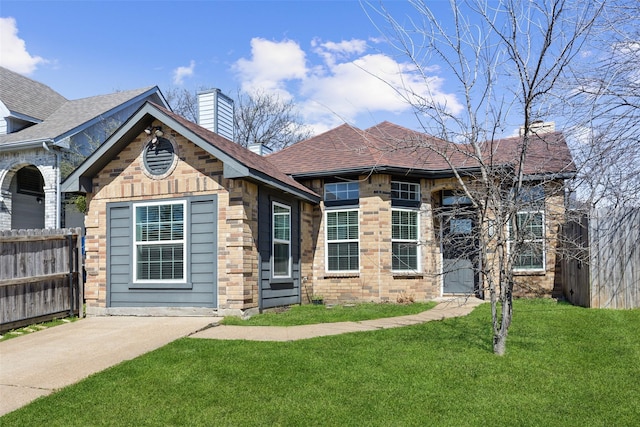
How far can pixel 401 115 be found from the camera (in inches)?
266

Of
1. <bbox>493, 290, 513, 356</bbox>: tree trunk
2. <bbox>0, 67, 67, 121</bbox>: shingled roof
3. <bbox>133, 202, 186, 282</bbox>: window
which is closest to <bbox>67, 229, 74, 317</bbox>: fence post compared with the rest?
<bbox>133, 202, 186, 282</bbox>: window

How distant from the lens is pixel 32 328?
29.1 ft

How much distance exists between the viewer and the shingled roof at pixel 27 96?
60.6 ft

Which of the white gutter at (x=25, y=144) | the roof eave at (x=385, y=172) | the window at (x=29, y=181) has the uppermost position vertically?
the white gutter at (x=25, y=144)

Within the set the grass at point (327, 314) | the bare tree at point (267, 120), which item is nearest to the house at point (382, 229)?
the grass at point (327, 314)

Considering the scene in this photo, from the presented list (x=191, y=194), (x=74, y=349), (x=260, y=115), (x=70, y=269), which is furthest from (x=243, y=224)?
(x=260, y=115)

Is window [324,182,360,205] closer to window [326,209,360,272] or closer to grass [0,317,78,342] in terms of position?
window [326,209,360,272]

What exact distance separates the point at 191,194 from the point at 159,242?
114cm

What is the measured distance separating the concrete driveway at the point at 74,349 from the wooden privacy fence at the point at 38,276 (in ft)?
1.68

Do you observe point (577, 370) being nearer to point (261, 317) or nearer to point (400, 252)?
point (261, 317)

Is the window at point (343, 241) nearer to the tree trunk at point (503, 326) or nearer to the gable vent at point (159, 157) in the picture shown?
the gable vent at point (159, 157)

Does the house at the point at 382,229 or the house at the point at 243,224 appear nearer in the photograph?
the house at the point at 243,224

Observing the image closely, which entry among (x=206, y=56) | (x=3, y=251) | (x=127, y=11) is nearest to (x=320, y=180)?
(x=127, y=11)

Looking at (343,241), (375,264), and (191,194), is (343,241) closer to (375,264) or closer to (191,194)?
(375,264)
